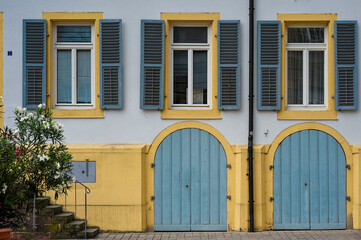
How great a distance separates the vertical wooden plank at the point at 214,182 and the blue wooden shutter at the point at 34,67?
3.65m

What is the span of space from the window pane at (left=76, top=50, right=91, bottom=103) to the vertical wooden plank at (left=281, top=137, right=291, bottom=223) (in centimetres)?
433

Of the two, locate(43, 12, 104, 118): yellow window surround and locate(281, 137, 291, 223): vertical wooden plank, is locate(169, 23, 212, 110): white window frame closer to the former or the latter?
locate(43, 12, 104, 118): yellow window surround

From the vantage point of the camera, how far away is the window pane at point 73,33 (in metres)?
10.1

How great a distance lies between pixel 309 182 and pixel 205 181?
2.16 meters

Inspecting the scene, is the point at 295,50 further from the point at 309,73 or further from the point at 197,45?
the point at 197,45

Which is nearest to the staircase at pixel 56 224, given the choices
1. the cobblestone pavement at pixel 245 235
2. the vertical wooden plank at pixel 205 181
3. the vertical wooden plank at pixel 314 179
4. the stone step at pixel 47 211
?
the stone step at pixel 47 211

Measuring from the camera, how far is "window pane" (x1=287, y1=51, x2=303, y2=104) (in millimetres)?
10203

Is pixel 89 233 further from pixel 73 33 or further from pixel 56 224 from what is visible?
pixel 73 33

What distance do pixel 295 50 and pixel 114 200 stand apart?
497 centimetres

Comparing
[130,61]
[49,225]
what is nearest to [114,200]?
[49,225]

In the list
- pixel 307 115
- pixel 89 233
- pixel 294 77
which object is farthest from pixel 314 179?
pixel 89 233

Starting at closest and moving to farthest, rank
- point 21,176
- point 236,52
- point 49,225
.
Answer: point 21,176, point 49,225, point 236,52

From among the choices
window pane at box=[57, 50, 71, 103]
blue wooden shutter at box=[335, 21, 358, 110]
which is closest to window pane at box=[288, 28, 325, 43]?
blue wooden shutter at box=[335, 21, 358, 110]

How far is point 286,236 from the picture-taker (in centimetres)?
930
